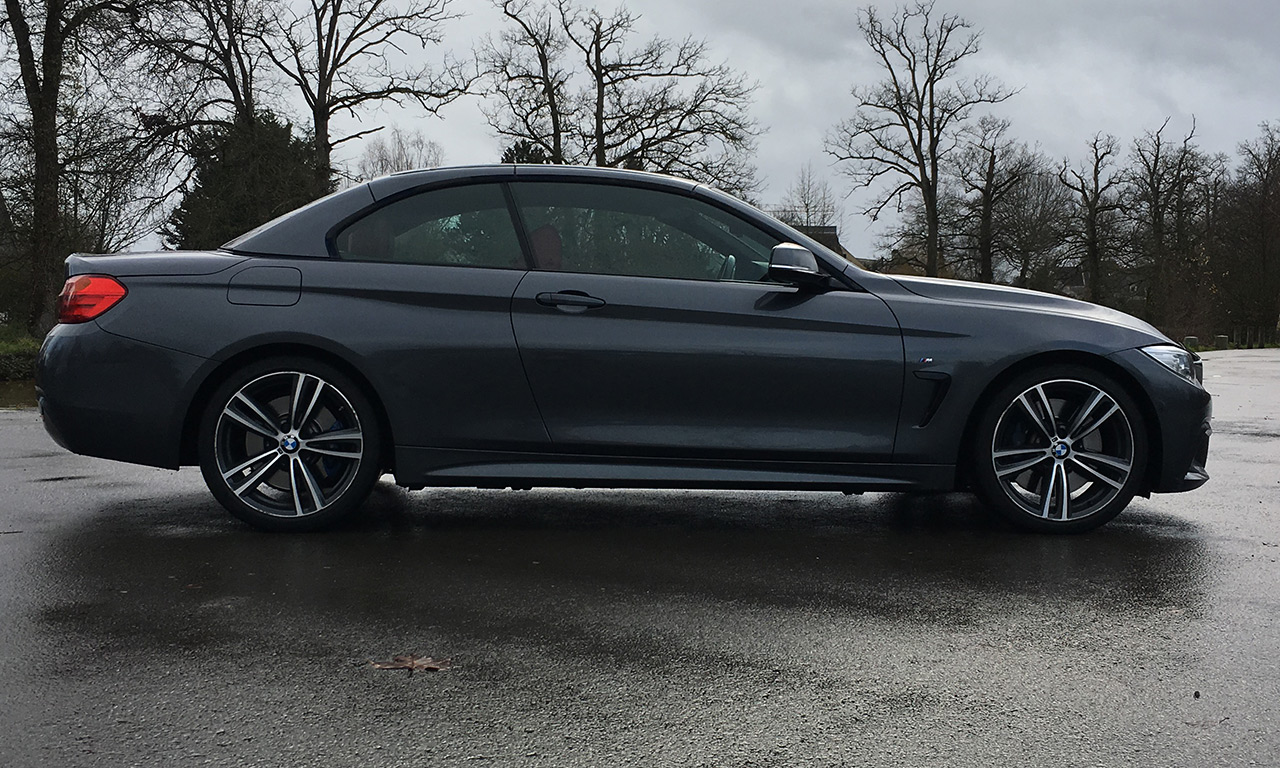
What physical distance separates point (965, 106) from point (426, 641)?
134 ft

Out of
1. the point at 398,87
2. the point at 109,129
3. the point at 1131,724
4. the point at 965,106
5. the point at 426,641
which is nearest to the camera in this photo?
the point at 1131,724

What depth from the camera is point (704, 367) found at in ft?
15.7

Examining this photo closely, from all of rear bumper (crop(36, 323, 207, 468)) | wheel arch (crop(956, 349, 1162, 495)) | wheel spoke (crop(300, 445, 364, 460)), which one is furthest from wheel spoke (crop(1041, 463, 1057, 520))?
rear bumper (crop(36, 323, 207, 468))

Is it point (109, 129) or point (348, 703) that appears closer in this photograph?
point (348, 703)

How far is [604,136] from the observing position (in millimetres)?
31078

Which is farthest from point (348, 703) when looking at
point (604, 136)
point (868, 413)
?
point (604, 136)

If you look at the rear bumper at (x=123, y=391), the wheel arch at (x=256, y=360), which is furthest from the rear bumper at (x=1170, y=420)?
the rear bumper at (x=123, y=391)

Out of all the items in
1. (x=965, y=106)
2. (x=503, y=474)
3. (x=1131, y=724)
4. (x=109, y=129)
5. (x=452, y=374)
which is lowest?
(x=1131, y=724)

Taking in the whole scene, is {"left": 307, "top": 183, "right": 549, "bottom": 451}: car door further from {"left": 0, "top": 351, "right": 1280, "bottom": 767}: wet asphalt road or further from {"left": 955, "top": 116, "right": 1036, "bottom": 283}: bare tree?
{"left": 955, "top": 116, "right": 1036, "bottom": 283}: bare tree

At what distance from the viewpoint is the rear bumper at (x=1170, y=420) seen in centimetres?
497

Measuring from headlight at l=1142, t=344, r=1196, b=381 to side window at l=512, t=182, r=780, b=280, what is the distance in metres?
1.76

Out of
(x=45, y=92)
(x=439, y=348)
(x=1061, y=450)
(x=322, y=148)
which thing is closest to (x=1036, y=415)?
(x=1061, y=450)

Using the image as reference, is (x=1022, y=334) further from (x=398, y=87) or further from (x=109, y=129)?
(x=398, y=87)

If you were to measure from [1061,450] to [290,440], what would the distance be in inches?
132
